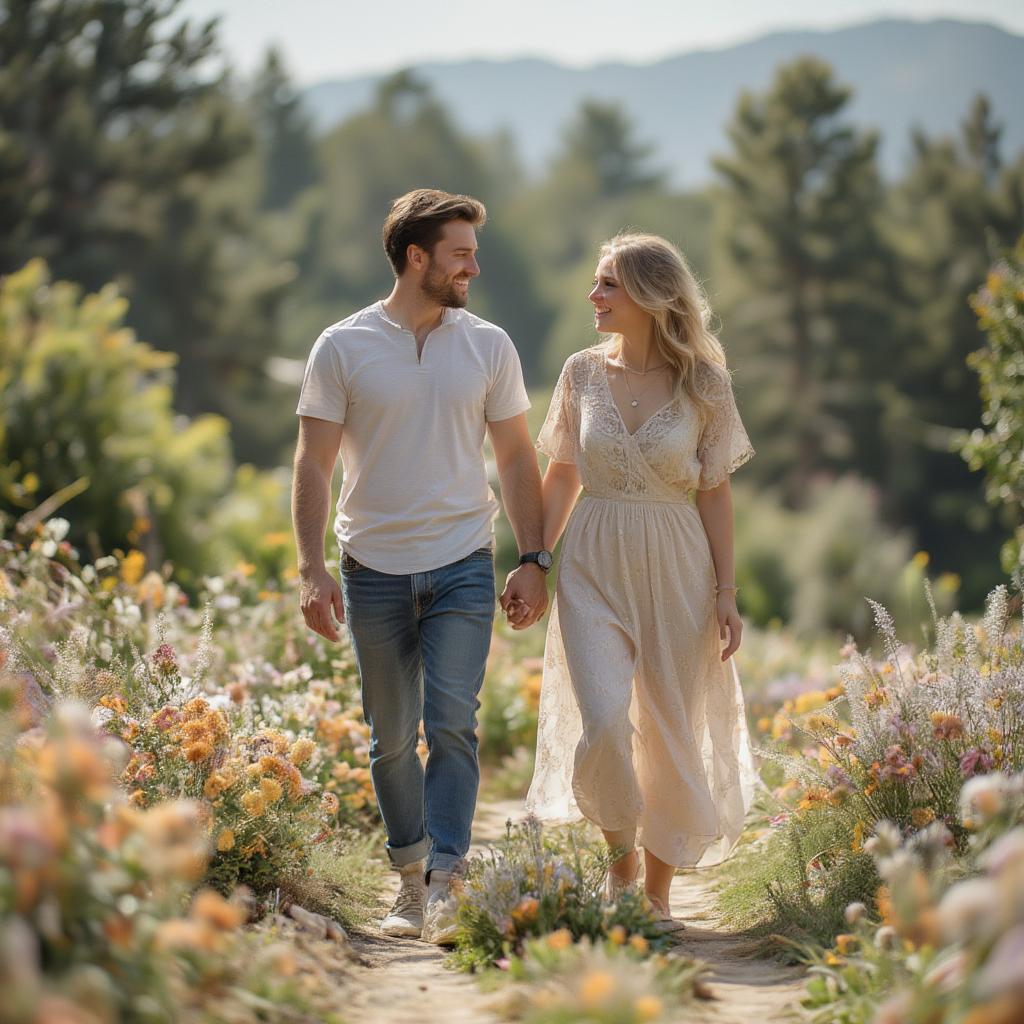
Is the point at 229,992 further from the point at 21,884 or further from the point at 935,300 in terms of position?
the point at 935,300

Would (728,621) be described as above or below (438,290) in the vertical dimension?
below

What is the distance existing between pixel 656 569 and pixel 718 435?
1.62ft

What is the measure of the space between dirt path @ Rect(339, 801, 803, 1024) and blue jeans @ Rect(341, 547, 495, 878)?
0.37 meters

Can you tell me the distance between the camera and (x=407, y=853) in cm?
441

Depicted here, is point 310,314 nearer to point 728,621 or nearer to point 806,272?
point 806,272

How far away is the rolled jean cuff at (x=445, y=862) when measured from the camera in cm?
409

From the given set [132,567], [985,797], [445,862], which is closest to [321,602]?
[445,862]

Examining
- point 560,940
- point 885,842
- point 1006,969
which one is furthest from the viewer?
point 560,940

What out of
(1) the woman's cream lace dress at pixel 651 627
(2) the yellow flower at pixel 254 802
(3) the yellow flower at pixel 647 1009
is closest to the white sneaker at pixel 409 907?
(1) the woman's cream lace dress at pixel 651 627

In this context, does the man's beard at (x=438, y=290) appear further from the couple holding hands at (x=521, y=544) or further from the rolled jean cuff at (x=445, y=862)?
the rolled jean cuff at (x=445, y=862)

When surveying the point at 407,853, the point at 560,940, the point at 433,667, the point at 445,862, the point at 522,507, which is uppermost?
the point at 522,507

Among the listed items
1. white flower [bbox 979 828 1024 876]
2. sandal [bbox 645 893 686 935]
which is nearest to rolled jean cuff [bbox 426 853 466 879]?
sandal [bbox 645 893 686 935]

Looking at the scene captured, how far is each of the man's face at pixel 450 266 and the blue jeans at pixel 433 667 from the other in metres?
0.82

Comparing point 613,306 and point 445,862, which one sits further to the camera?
point 613,306
